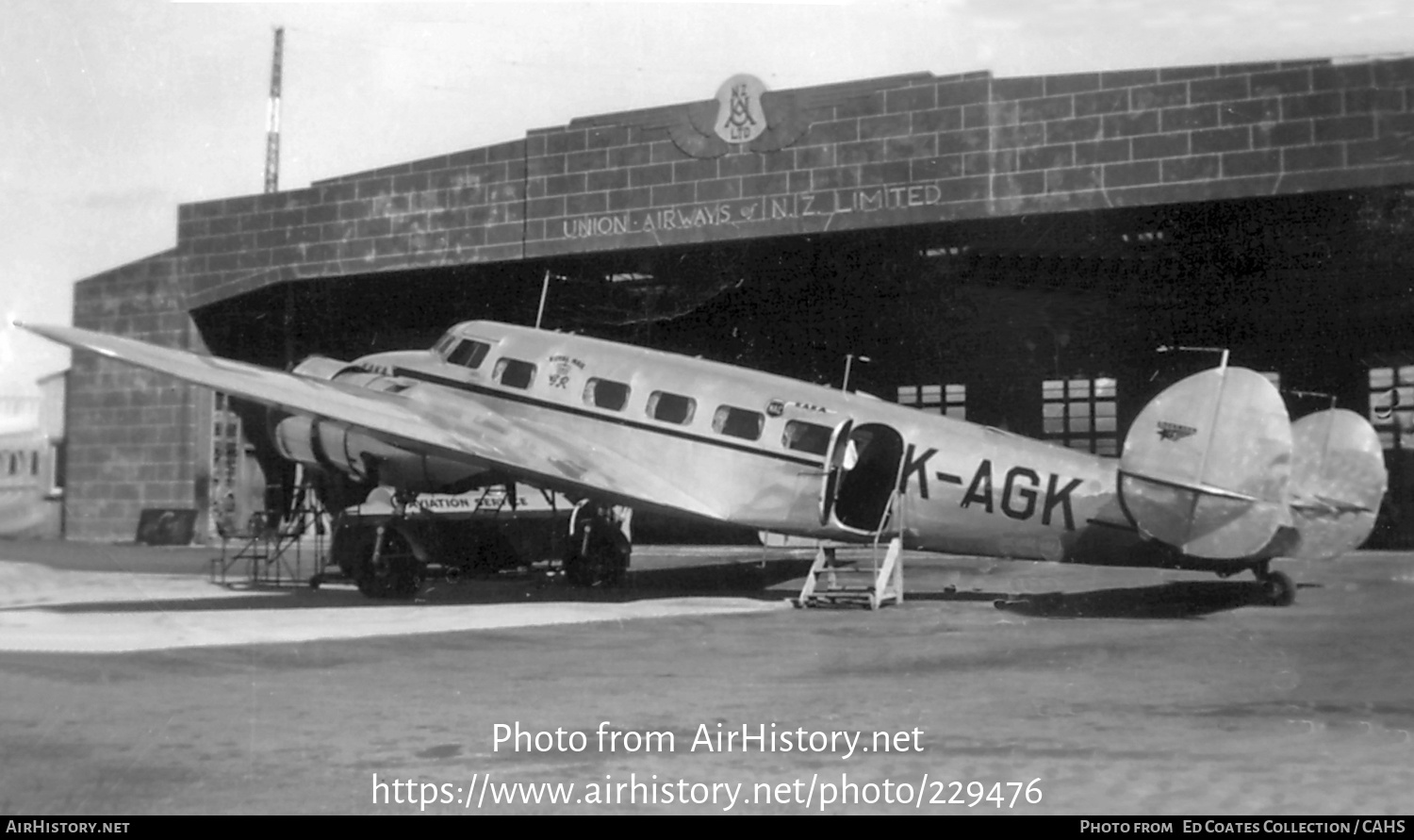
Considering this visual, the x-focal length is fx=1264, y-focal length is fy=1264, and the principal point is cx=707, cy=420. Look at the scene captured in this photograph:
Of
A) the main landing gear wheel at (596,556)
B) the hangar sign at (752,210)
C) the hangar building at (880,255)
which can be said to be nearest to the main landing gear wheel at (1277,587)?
the hangar building at (880,255)

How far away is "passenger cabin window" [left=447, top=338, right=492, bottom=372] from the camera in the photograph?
64.0 feet

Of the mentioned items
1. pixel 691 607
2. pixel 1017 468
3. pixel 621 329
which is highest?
pixel 621 329

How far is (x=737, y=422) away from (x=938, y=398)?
21973mm

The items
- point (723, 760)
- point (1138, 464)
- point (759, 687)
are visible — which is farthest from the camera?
point (1138, 464)

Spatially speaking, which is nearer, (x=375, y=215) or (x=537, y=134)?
(x=537, y=134)

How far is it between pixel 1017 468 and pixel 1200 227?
34.2 ft

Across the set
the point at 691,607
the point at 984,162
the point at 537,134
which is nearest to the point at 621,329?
the point at 537,134

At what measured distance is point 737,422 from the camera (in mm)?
17266

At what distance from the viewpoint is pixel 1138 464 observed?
45.0ft

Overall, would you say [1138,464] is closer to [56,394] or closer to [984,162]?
[984,162]

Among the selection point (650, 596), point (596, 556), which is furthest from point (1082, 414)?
point (650, 596)

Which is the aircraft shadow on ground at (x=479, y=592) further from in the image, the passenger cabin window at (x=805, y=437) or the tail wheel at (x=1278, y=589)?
the tail wheel at (x=1278, y=589)

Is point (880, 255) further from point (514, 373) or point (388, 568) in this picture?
point (388, 568)

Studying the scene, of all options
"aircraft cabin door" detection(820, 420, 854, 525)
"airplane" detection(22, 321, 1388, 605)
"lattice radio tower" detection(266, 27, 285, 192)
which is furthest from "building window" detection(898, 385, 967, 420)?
"lattice radio tower" detection(266, 27, 285, 192)
